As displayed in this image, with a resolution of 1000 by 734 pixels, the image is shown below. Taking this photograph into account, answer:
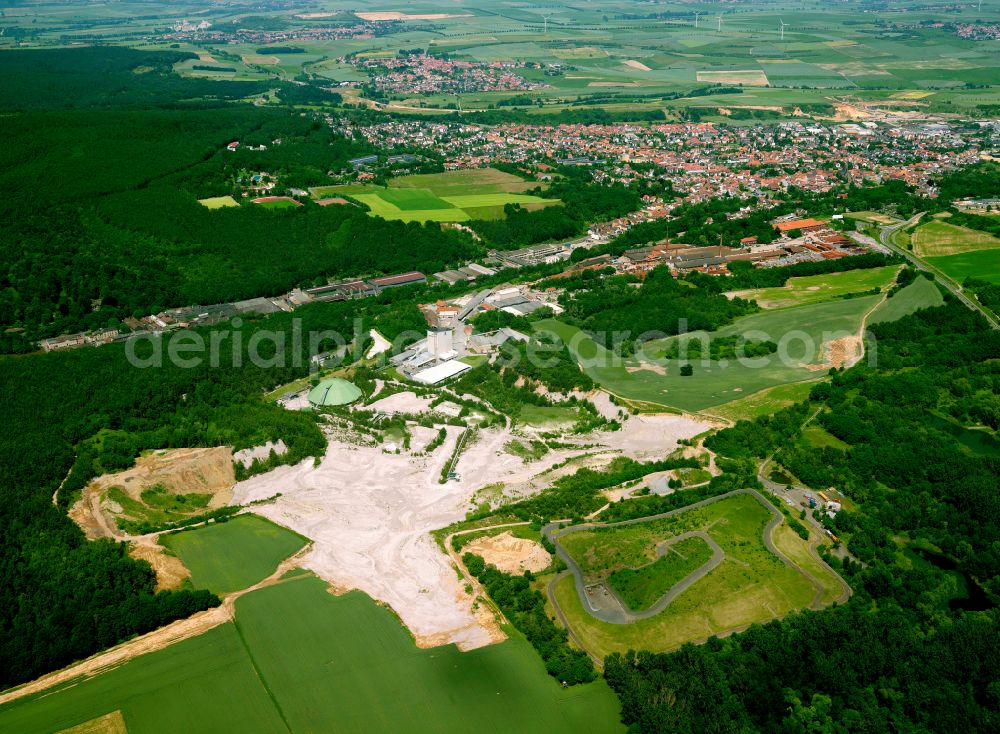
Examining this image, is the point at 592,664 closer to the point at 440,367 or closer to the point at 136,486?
the point at 136,486

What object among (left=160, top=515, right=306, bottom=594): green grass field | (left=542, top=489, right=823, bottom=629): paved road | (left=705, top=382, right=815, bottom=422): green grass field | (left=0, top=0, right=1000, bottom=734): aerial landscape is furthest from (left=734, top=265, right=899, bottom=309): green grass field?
(left=160, top=515, right=306, bottom=594): green grass field

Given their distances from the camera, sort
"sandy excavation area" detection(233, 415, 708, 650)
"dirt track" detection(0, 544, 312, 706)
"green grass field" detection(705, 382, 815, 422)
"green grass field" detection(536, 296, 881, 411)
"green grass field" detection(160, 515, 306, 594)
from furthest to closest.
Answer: "green grass field" detection(536, 296, 881, 411), "green grass field" detection(705, 382, 815, 422), "green grass field" detection(160, 515, 306, 594), "sandy excavation area" detection(233, 415, 708, 650), "dirt track" detection(0, 544, 312, 706)

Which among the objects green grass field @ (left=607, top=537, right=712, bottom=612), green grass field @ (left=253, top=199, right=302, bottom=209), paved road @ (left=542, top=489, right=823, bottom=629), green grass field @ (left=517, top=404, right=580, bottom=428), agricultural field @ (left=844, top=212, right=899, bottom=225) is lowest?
agricultural field @ (left=844, top=212, right=899, bottom=225)

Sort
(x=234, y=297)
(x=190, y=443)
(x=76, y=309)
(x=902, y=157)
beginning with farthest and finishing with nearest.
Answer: (x=902, y=157)
(x=234, y=297)
(x=76, y=309)
(x=190, y=443)

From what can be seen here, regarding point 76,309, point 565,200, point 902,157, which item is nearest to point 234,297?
point 76,309

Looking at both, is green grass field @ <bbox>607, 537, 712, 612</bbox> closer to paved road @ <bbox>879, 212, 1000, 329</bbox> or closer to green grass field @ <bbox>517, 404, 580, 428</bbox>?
green grass field @ <bbox>517, 404, 580, 428</bbox>

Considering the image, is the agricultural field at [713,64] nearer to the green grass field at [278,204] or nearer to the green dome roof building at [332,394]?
the green grass field at [278,204]
